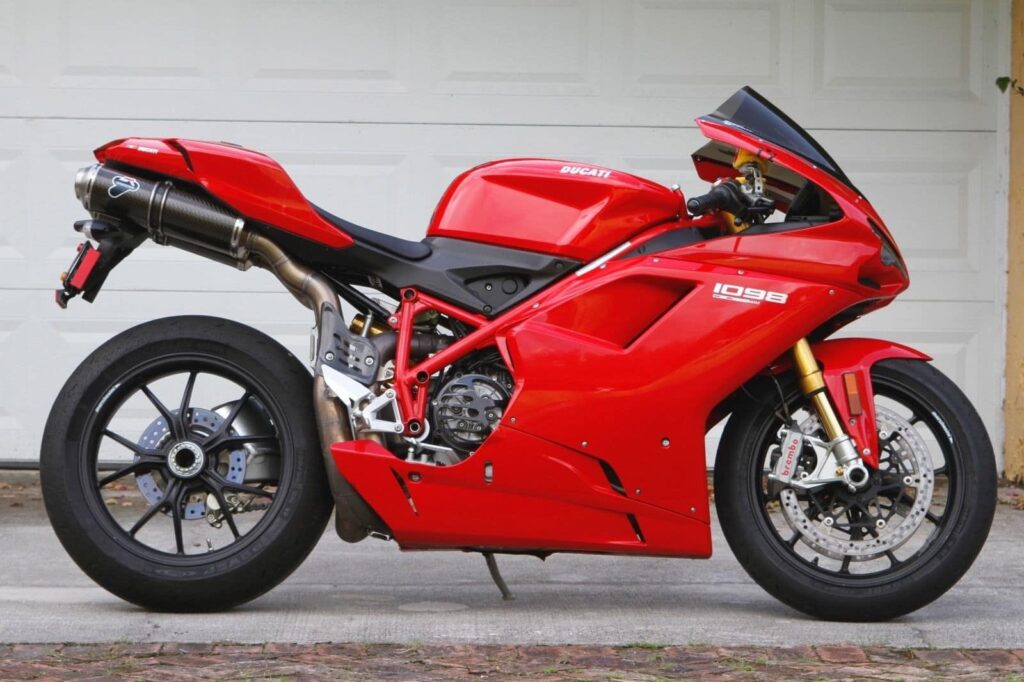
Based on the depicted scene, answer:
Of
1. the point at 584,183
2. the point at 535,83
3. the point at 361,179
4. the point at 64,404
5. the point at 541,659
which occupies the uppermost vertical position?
the point at 535,83

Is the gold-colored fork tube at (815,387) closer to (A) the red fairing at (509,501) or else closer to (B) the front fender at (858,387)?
(B) the front fender at (858,387)

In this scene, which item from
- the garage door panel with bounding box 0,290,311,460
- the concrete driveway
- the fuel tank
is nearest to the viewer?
the concrete driveway

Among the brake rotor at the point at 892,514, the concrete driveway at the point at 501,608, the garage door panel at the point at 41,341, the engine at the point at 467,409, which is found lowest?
the concrete driveway at the point at 501,608

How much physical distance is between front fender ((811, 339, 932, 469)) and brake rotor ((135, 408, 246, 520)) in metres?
1.52

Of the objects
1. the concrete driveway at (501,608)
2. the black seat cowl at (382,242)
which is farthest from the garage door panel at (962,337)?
the black seat cowl at (382,242)

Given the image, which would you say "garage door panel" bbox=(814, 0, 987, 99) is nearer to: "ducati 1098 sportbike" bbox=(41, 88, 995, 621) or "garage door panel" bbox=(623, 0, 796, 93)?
"garage door panel" bbox=(623, 0, 796, 93)

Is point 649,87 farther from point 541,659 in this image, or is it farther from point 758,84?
point 541,659

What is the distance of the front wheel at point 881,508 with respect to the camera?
4098 mm

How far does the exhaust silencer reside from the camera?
4.07m

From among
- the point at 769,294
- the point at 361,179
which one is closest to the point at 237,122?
the point at 361,179

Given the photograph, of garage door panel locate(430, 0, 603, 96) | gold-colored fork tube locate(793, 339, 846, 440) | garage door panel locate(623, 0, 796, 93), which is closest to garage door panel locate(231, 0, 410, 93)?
garage door panel locate(430, 0, 603, 96)

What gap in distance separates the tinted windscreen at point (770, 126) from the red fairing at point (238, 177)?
3.44 feet

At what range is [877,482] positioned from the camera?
162 inches

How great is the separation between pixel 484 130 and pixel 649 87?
73 centimetres
